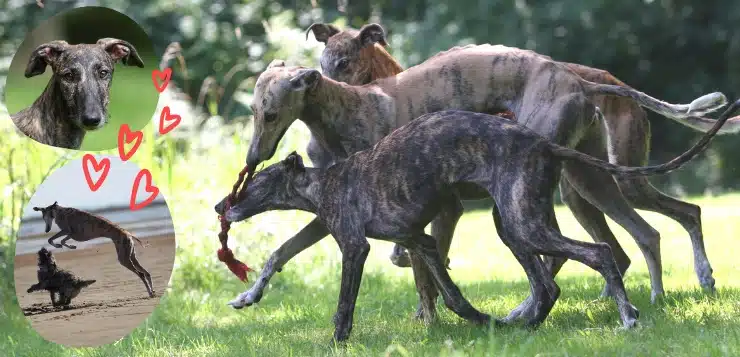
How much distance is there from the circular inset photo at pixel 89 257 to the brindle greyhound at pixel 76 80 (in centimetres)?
30

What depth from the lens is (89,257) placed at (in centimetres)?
611

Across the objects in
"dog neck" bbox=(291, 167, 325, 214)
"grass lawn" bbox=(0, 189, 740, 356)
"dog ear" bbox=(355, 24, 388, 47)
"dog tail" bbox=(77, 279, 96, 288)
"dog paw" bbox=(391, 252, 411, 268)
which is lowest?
"grass lawn" bbox=(0, 189, 740, 356)

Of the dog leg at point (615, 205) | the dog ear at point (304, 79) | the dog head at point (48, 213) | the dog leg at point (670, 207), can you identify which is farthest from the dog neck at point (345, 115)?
the dog leg at point (670, 207)

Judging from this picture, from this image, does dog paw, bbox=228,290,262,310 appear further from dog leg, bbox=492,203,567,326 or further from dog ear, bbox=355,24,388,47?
dog ear, bbox=355,24,388,47

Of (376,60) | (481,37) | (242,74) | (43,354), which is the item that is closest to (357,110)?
(376,60)

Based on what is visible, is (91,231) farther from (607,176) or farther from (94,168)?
(607,176)

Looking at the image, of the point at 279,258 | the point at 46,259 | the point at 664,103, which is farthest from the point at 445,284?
the point at 46,259

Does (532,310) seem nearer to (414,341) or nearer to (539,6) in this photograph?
(414,341)

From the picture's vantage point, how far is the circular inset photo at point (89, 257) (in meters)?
6.02

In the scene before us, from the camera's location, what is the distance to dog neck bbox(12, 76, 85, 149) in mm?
6156

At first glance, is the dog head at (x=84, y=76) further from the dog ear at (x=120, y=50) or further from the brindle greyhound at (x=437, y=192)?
the brindle greyhound at (x=437, y=192)

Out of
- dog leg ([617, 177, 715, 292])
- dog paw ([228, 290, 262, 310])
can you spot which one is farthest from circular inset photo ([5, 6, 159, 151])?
dog leg ([617, 177, 715, 292])

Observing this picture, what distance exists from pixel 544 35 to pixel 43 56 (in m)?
14.2

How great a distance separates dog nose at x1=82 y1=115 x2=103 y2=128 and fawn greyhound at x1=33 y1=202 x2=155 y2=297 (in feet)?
1.55
